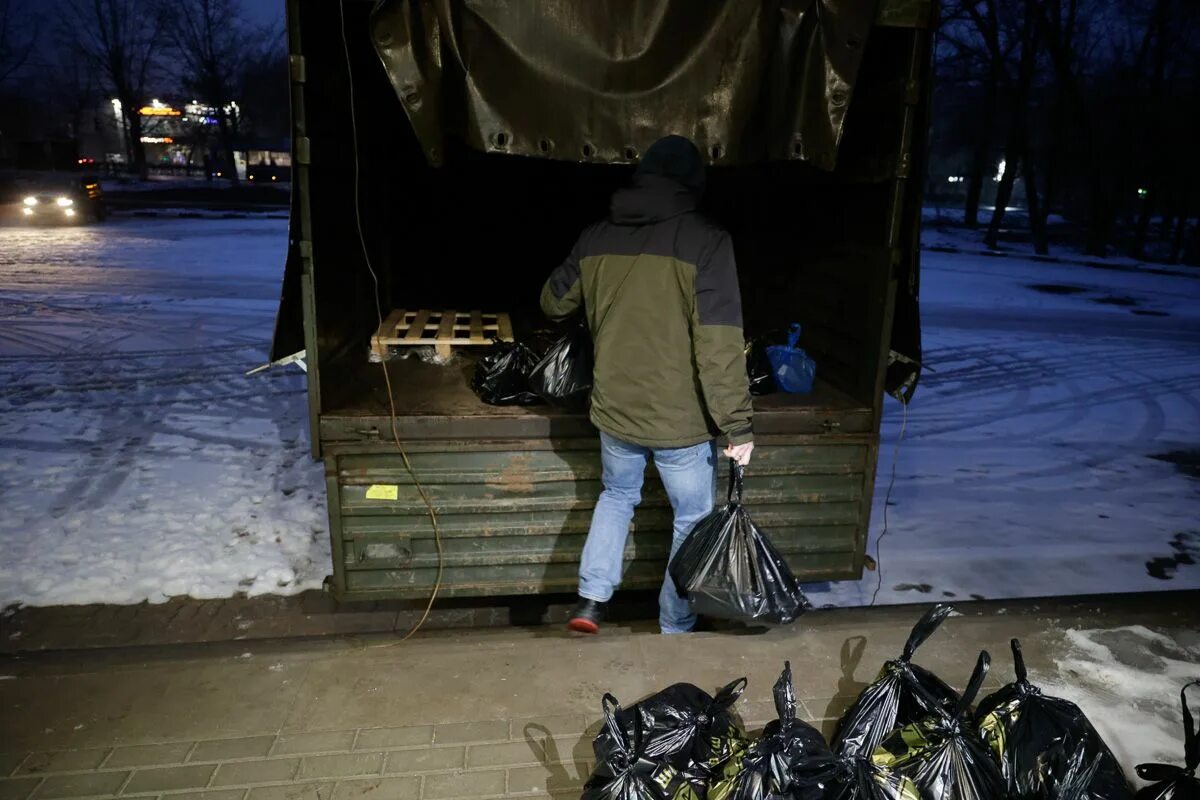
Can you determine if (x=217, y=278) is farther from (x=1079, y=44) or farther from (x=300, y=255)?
(x=1079, y=44)

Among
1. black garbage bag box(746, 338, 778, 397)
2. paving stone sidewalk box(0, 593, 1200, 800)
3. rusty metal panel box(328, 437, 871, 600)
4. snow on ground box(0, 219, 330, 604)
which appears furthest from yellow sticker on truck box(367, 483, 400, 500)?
black garbage bag box(746, 338, 778, 397)

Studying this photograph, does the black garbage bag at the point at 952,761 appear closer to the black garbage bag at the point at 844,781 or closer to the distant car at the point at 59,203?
the black garbage bag at the point at 844,781

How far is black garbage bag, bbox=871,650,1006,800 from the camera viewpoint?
2.23 meters

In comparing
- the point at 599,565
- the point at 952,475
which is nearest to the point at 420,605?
the point at 599,565

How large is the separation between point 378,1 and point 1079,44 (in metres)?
26.7

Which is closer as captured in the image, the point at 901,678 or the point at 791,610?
the point at 901,678

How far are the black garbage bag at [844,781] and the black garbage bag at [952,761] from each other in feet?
0.25

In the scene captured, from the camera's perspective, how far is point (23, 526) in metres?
5.05

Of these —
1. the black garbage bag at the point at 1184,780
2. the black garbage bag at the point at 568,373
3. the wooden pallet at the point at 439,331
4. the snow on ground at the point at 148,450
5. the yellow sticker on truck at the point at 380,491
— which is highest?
the black garbage bag at the point at 568,373

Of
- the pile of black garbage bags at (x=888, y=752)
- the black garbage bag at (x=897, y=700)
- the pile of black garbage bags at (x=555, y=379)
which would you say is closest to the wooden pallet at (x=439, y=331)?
the pile of black garbage bags at (x=555, y=379)

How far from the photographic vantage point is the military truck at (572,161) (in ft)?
11.1

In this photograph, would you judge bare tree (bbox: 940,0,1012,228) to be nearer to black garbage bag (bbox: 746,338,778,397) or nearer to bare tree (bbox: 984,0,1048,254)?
bare tree (bbox: 984,0,1048,254)

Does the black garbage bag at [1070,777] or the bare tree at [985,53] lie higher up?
the bare tree at [985,53]

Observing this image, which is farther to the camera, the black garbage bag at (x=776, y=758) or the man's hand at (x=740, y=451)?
the man's hand at (x=740, y=451)
